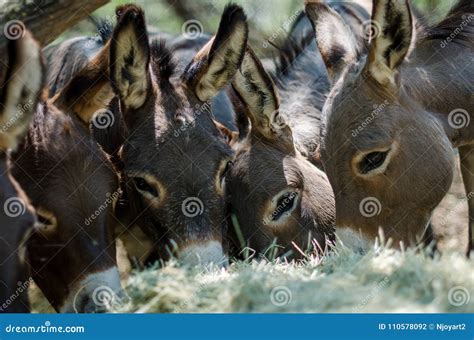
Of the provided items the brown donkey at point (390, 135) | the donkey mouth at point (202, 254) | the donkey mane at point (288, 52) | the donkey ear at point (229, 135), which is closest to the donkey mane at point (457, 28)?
the brown donkey at point (390, 135)

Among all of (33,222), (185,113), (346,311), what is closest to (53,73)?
(185,113)

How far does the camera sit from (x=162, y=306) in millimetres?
5238

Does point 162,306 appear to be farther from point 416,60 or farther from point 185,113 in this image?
point 416,60

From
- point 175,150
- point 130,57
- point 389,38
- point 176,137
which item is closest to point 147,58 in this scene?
point 130,57

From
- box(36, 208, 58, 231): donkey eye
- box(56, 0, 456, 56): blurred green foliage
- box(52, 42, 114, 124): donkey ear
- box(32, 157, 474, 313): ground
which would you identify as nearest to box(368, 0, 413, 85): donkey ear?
box(32, 157, 474, 313): ground

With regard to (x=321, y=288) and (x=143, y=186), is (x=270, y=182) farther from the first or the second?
(x=321, y=288)

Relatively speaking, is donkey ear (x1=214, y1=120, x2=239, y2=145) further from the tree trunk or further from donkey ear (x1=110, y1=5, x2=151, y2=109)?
the tree trunk

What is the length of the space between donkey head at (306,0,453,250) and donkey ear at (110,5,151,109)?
1.46 metres

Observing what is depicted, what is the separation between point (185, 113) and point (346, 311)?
7.46ft

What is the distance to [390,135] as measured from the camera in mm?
6676

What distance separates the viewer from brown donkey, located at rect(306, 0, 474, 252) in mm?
6672

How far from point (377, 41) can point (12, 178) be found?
2983 millimetres

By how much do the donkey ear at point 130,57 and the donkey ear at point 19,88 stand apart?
42.1 inches

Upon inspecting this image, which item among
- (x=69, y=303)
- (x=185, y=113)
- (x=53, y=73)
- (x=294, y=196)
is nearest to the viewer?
(x=69, y=303)
